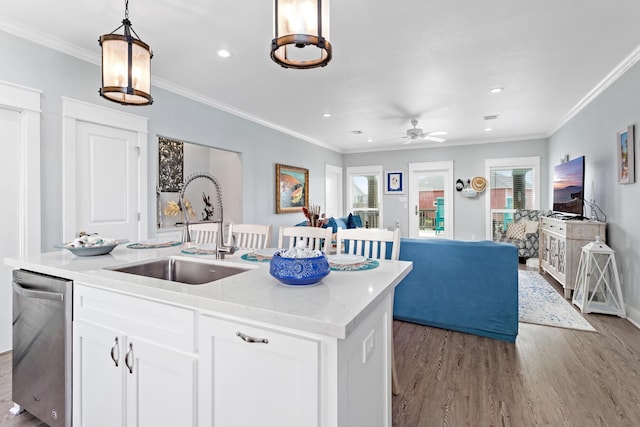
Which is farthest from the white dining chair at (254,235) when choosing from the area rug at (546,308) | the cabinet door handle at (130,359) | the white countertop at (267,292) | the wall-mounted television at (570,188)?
the wall-mounted television at (570,188)

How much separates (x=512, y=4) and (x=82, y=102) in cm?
351

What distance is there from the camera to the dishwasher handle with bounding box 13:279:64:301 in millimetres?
1488

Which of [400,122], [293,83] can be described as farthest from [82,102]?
[400,122]

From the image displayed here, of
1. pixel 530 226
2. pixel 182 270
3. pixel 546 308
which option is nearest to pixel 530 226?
pixel 530 226

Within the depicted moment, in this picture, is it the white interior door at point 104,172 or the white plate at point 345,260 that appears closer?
the white plate at point 345,260

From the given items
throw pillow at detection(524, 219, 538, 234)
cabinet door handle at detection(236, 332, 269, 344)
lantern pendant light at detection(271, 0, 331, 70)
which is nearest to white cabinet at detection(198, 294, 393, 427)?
cabinet door handle at detection(236, 332, 269, 344)

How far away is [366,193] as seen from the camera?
804 centimetres

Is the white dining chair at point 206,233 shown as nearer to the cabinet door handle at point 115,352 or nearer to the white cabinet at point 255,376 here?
the cabinet door handle at point 115,352

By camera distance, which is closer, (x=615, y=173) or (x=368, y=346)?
(x=368, y=346)

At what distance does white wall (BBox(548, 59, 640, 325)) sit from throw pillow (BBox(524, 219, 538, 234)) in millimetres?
1544

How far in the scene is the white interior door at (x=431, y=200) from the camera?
709 centimetres

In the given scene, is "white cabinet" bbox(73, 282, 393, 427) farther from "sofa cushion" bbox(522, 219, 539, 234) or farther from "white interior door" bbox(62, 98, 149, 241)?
"sofa cushion" bbox(522, 219, 539, 234)

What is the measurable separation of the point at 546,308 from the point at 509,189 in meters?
3.85

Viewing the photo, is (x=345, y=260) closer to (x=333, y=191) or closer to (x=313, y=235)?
(x=313, y=235)
